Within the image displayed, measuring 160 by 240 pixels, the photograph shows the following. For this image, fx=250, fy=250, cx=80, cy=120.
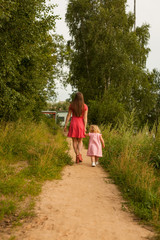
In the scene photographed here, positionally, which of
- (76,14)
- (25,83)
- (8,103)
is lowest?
(8,103)

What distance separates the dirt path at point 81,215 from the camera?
3.13 meters

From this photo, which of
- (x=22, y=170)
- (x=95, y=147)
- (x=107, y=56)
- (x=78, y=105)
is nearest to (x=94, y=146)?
(x=95, y=147)

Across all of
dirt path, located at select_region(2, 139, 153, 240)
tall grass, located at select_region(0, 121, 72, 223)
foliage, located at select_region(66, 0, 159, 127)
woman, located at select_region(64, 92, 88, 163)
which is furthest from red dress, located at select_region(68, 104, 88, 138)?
foliage, located at select_region(66, 0, 159, 127)

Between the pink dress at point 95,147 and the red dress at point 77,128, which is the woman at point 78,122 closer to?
the red dress at point 77,128

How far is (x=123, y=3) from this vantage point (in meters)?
23.7

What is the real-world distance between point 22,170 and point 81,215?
8.03 feet

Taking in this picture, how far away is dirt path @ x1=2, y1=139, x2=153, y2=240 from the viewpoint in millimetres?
3131

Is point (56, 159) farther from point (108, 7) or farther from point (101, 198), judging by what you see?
point (108, 7)

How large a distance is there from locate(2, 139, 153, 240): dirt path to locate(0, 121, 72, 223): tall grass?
0.27m

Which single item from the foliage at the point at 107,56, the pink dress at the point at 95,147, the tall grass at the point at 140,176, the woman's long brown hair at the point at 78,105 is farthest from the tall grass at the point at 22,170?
the foliage at the point at 107,56

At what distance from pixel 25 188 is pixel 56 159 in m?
2.23

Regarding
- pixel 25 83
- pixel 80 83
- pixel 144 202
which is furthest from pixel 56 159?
pixel 80 83

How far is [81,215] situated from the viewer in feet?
12.4

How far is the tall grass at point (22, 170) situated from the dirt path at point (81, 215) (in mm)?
266
